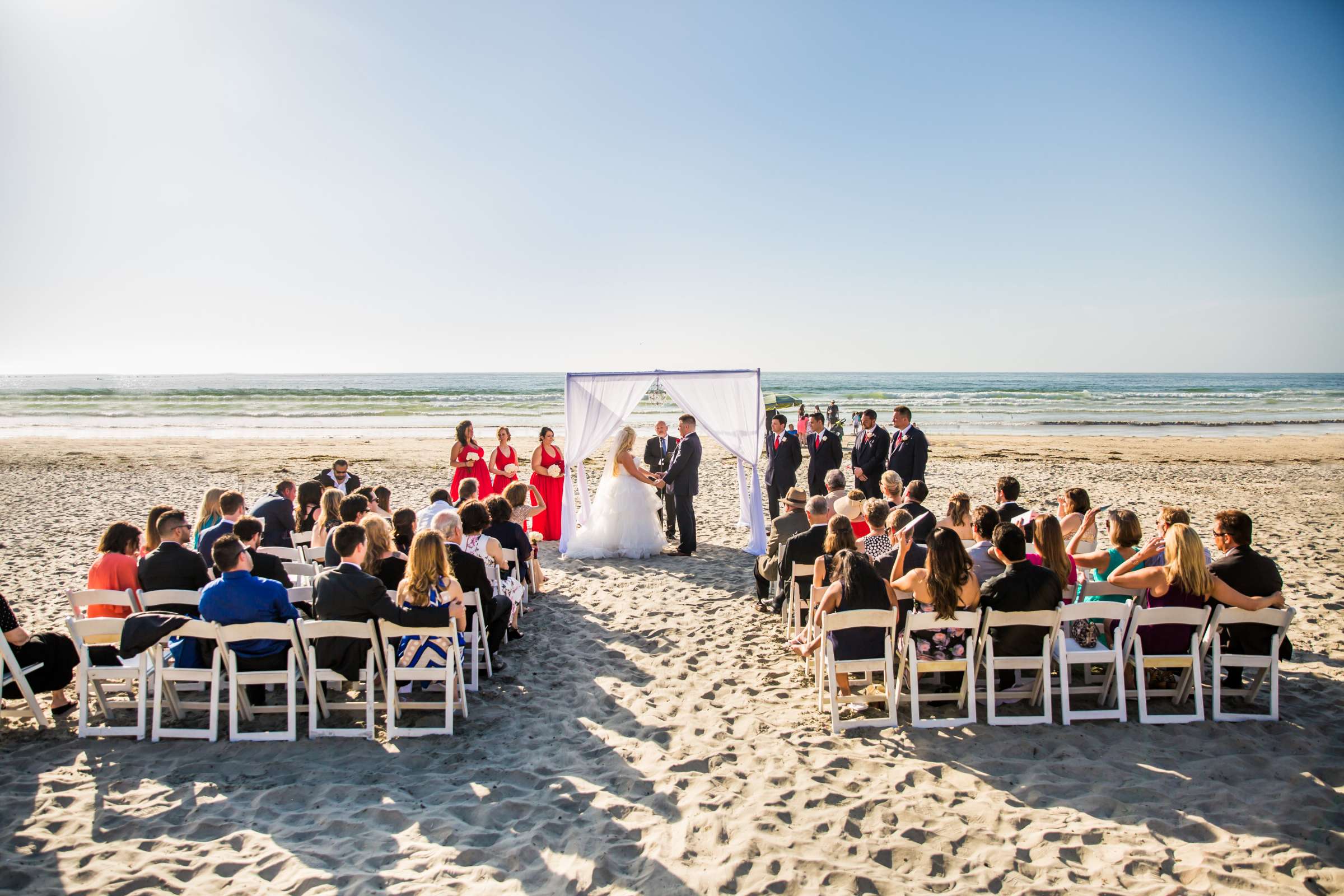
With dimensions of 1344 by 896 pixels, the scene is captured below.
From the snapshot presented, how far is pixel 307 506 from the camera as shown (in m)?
7.10

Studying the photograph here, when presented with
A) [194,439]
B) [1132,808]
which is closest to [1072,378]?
[194,439]

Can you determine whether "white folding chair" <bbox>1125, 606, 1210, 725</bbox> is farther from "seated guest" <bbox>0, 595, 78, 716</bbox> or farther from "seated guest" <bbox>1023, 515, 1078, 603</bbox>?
"seated guest" <bbox>0, 595, 78, 716</bbox>

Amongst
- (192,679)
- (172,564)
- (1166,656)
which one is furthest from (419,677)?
(1166,656)

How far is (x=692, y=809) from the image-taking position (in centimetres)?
355

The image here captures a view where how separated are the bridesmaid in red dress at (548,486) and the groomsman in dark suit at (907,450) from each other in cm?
411

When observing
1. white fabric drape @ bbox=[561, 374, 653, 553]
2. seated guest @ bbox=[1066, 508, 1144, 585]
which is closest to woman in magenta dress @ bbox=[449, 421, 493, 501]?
white fabric drape @ bbox=[561, 374, 653, 553]

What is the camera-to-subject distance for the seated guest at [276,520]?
6707 mm

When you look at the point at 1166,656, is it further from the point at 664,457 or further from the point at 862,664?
the point at 664,457

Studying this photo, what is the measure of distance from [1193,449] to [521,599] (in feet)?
72.0

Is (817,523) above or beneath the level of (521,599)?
above

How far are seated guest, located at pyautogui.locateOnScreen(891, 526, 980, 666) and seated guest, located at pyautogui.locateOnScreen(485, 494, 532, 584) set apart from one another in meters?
3.35

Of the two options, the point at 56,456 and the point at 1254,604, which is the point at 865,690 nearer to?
the point at 1254,604

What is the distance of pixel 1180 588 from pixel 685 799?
3303 mm

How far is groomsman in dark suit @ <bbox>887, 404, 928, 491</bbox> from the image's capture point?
26.7ft
